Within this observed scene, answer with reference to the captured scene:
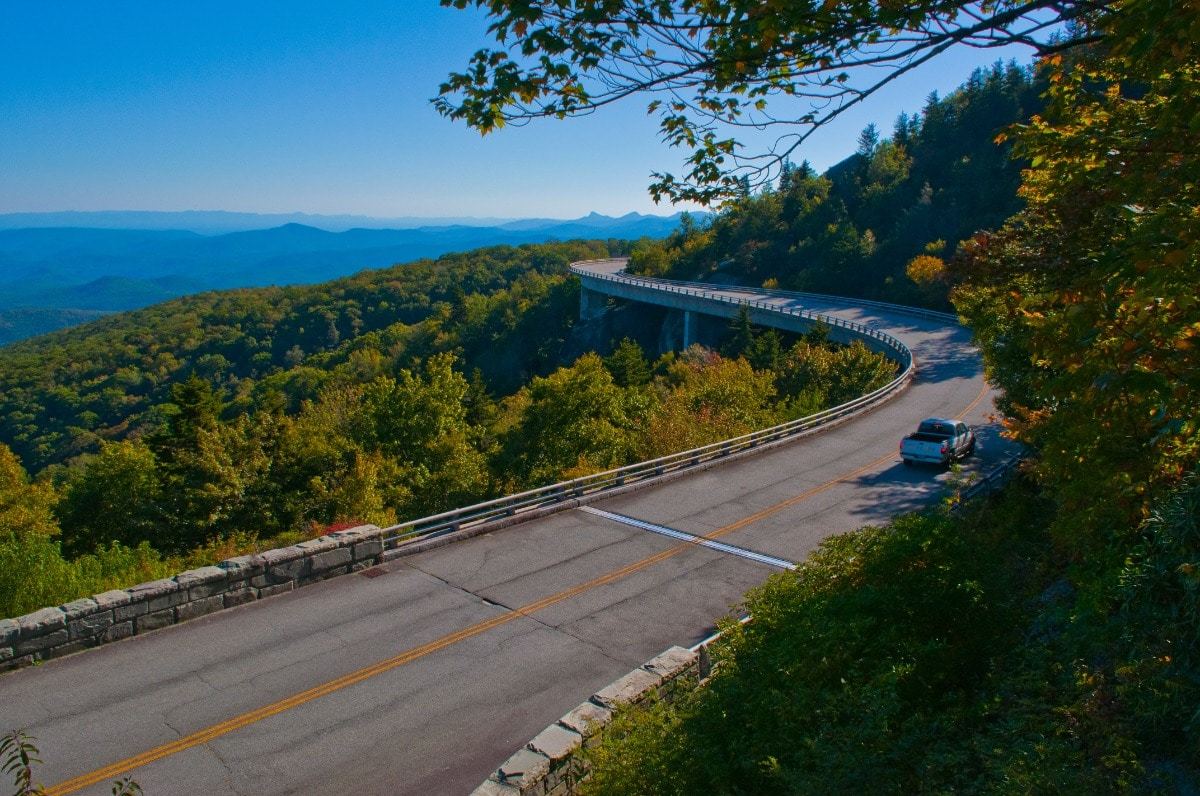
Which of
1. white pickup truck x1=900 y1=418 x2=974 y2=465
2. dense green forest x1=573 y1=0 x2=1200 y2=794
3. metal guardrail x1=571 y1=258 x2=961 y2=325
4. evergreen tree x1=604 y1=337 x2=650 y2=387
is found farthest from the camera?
metal guardrail x1=571 y1=258 x2=961 y2=325

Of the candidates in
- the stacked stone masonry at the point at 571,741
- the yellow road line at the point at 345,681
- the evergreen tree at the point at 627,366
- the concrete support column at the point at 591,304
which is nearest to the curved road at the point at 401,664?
the yellow road line at the point at 345,681

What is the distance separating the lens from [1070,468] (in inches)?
301

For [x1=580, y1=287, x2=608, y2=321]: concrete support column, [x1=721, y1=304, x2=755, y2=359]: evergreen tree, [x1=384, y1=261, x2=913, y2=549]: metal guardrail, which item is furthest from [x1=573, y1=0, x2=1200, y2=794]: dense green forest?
[x1=580, y1=287, x2=608, y2=321]: concrete support column

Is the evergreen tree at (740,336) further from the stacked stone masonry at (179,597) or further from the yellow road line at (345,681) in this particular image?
the stacked stone masonry at (179,597)

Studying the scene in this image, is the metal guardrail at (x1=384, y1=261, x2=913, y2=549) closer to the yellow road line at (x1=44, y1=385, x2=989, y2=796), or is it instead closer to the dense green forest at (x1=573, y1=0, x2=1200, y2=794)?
the yellow road line at (x1=44, y1=385, x2=989, y2=796)

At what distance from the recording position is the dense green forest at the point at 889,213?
81.9m

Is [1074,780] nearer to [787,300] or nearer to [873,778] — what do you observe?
[873,778]

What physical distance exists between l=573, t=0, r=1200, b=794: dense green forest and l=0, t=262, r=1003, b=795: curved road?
3147mm

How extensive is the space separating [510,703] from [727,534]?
28.0 ft

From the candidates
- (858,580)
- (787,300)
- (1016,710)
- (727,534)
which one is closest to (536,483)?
(727,534)

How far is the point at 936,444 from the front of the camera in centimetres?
2439

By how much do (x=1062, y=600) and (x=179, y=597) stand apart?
496 inches

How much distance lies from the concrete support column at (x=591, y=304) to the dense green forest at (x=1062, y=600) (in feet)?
304

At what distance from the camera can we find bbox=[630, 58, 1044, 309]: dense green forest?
81.9 meters
